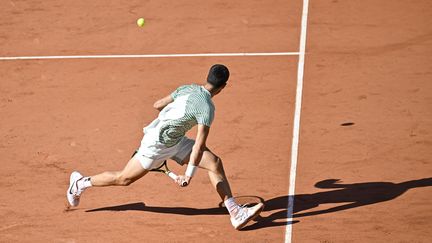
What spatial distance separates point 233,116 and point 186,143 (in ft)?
9.88

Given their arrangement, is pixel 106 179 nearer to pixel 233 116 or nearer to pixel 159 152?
pixel 159 152

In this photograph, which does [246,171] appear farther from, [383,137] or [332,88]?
[332,88]

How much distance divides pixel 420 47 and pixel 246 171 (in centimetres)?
521

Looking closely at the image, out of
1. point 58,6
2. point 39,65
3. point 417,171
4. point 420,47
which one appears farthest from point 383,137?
point 58,6

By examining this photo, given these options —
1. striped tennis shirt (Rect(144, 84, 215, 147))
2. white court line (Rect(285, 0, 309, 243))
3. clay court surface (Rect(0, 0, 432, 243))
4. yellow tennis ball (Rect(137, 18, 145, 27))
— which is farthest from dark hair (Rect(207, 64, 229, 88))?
yellow tennis ball (Rect(137, 18, 145, 27))

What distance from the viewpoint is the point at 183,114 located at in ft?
31.6

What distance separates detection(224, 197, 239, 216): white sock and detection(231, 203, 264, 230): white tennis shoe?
4 cm

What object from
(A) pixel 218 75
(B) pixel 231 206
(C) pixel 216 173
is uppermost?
(A) pixel 218 75

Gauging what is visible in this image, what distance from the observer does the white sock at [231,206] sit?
10.0 meters

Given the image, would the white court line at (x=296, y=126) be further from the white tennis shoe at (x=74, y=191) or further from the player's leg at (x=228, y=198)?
the white tennis shoe at (x=74, y=191)

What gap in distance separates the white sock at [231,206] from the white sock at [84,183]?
173 centimetres

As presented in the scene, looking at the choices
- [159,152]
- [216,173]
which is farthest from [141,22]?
[216,173]

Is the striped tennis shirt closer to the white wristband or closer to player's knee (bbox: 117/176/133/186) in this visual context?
the white wristband

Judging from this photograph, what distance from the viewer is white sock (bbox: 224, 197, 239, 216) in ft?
32.9
